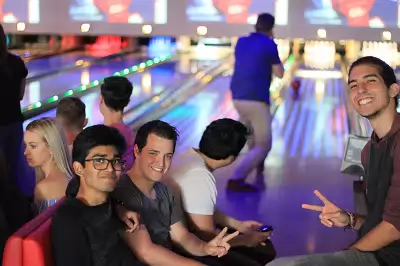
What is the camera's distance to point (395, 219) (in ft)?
7.48

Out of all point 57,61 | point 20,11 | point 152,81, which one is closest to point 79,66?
point 57,61

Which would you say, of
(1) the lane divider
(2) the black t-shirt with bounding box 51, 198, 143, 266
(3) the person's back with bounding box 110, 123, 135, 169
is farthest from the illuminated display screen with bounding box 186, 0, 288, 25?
(2) the black t-shirt with bounding box 51, 198, 143, 266

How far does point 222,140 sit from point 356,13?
2979 mm

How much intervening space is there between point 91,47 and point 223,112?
5.71m

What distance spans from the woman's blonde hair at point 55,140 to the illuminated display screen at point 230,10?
3.04 meters

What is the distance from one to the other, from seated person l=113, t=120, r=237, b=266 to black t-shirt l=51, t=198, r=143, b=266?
5.8 inches

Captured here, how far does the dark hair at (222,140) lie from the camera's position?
9.42 ft

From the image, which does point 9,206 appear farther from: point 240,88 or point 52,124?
point 240,88

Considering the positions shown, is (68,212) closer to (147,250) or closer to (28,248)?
(28,248)

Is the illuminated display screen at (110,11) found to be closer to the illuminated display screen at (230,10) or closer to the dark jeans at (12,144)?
→ the illuminated display screen at (230,10)

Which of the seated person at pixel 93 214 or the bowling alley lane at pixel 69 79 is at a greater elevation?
the seated person at pixel 93 214

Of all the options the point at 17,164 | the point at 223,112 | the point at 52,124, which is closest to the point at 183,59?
the point at 223,112

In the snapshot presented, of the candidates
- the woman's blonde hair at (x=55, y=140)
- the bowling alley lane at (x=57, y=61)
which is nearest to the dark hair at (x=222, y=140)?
the woman's blonde hair at (x=55, y=140)

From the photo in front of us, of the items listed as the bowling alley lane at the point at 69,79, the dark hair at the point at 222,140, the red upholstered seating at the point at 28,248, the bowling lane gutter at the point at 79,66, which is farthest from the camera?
the bowling lane gutter at the point at 79,66
